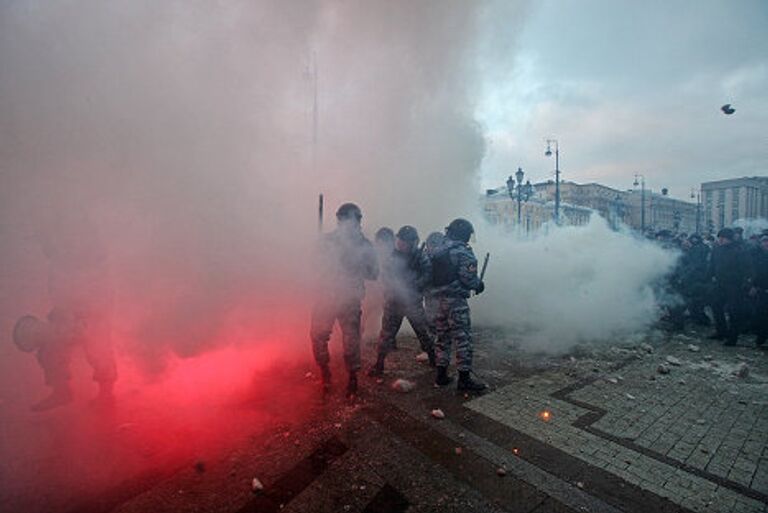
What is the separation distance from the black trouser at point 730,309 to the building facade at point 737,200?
57.9 m

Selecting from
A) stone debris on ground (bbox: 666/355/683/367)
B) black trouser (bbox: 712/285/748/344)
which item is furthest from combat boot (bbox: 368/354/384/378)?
black trouser (bbox: 712/285/748/344)

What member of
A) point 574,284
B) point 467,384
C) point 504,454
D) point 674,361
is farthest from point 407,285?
point 574,284

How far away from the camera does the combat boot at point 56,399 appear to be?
12.9ft

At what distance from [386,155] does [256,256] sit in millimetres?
3911

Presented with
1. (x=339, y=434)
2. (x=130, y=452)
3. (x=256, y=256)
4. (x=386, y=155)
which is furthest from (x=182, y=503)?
(x=386, y=155)

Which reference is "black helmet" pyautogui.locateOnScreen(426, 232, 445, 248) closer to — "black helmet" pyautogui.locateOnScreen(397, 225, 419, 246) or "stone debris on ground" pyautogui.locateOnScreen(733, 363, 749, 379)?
"black helmet" pyautogui.locateOnScreen(397, 225, 419, 246)

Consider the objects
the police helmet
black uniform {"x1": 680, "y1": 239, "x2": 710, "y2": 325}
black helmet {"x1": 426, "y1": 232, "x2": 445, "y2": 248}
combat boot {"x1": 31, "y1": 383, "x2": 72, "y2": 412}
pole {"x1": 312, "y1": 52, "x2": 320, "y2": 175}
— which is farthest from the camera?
black uniform {"x1": 680, "y1": 239, "x2": 710, "y2": 325}

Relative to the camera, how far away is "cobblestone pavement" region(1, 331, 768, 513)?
8.86ft

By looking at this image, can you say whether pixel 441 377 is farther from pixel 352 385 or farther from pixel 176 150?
pixel 176 150

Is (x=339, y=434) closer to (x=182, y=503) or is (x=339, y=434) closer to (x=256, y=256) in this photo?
(x=182, y=503)

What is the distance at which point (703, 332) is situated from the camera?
7633 millimetres

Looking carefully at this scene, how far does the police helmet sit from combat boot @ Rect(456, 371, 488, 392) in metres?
4.15

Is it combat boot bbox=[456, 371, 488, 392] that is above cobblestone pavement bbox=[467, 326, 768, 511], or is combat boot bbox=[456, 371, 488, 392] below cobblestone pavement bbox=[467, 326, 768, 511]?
above

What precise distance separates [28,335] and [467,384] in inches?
172
